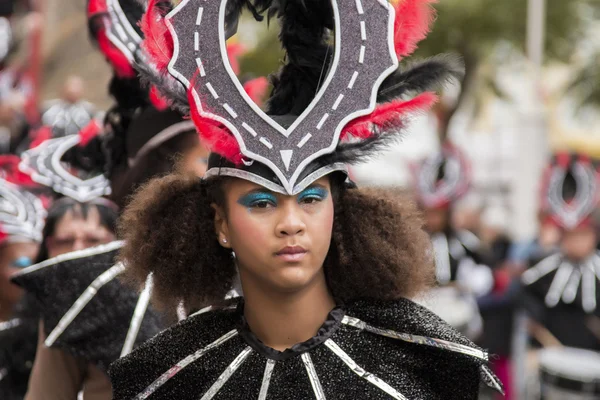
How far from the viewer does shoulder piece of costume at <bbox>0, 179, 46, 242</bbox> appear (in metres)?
5.97

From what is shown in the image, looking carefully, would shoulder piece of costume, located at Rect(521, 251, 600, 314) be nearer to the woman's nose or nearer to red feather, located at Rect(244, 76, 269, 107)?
red feather, located at Rect(244, 76, 269, 107)

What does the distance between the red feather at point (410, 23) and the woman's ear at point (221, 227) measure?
0.70m

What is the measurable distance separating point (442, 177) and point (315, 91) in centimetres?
926

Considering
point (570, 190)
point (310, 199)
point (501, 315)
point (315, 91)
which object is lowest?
point (501, 315)

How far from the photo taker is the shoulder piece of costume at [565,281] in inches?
370

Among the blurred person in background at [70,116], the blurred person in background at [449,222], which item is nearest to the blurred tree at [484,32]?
the blurred person in background at [449,222]

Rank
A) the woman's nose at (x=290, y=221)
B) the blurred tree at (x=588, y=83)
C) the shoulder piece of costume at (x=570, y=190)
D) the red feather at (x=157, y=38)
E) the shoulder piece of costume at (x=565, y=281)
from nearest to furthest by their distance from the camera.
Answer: the woman's nose at (x=290, y=221), the red feather at (x=157, y=38), the shoulder piece of costume at (x=565, y=281), the shoulder piece of costume at (x=570, y=190), the blurred tree at (x=588, y=83)

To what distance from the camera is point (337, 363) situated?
10.1 ft

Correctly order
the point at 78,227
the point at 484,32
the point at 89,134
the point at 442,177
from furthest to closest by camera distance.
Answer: the point at 484,32
the point at 442,177
the point at 89,134
the point at 78,227

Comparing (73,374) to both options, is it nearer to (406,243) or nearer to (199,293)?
(199,293)

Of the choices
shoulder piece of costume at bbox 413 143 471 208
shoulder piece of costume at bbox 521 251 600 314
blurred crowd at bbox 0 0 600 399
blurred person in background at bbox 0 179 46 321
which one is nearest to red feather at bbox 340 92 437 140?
blurred crowd at bbox 0 0 600 399

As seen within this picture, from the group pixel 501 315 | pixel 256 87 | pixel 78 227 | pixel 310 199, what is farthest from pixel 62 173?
pixel 501 315

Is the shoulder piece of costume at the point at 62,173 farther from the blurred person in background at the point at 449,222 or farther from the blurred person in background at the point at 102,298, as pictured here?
the blurred person in background at the point at 449,222

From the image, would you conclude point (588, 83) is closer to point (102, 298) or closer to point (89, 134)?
point (89, 134)
